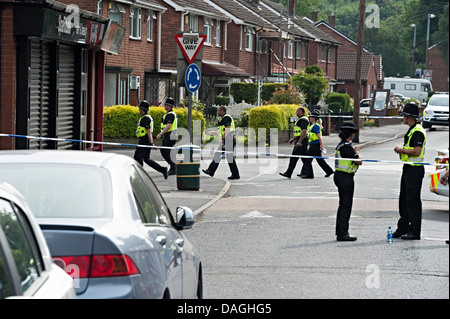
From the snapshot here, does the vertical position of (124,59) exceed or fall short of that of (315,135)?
it exceeds it

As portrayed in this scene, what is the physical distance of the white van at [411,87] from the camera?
82375mm

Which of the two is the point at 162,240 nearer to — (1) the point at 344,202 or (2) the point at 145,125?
(1) the point at 344,202

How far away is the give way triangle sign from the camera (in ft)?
62.1

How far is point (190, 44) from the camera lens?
63.0 ft

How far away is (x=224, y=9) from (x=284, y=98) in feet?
49.7

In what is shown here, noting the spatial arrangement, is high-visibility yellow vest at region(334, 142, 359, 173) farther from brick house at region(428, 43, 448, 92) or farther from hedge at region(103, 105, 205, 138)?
brick house at region(428, 43, 448, 92)

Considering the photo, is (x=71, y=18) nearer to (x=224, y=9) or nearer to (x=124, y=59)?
(x=124, y=59)

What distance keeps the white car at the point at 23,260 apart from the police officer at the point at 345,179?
26.8 feet

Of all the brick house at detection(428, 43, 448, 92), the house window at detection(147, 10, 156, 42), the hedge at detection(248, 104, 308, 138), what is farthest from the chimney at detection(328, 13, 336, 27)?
the hedge at detection(248, 104, 308, 138)

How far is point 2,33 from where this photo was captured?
15578 millimetres

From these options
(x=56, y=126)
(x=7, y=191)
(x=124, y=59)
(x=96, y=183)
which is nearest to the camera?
(x=7, y=191)

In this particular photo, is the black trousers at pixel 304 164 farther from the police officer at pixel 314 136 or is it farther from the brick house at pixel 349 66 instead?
the brick house at pixel 349 66

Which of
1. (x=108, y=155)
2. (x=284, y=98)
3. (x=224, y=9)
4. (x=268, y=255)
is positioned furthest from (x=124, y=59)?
(x=108, y=155)

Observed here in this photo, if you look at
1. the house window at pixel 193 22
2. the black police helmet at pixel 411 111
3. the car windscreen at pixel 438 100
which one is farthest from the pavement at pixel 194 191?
the house window at pixel 193 22
